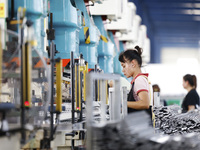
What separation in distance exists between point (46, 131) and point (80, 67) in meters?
1.67

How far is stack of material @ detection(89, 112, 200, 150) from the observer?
2764mm

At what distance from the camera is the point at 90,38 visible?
6691mm

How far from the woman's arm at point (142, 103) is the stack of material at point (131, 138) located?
3.96ft

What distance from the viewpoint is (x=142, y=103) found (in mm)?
4367

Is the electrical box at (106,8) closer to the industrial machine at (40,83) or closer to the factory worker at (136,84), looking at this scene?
the industrial machine at (40,83)

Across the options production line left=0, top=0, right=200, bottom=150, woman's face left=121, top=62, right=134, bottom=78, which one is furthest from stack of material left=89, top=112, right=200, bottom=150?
woman's face left=121, top=62, right=134, bottom=78

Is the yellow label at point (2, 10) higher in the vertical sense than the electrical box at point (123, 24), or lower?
lower

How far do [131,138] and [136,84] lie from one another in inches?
64.9

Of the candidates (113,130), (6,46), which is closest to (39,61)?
(6,46)

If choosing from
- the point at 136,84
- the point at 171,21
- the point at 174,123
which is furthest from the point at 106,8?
the point at 171,21

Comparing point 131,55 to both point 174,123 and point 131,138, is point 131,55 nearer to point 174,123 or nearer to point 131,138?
point 174,123

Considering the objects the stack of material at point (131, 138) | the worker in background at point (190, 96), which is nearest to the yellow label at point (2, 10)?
the stack of material at point (131, 138)

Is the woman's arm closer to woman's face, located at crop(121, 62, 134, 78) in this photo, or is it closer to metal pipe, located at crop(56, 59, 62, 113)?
woman's face, located at crop(121, 62, 134, 78)

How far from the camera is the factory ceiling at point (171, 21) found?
22016mm
